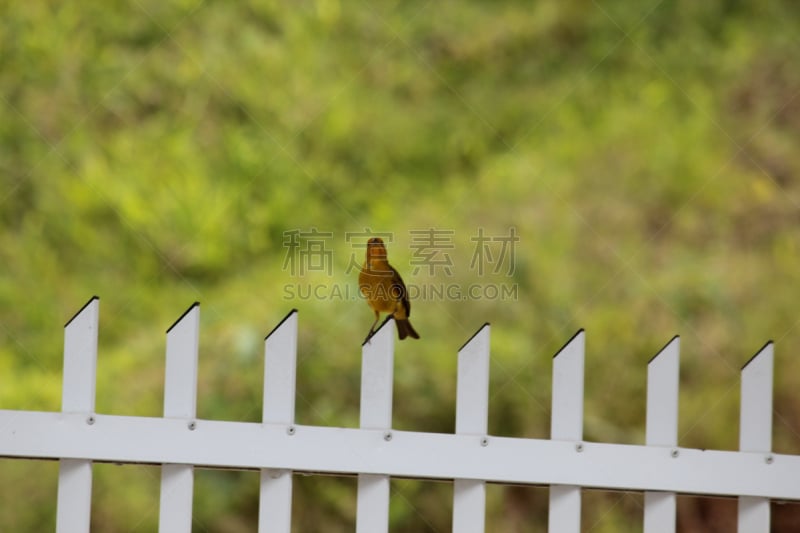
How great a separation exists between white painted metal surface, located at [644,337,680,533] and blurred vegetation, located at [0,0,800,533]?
1961 millimetres

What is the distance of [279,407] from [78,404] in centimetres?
32

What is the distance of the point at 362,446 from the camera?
1512 mm

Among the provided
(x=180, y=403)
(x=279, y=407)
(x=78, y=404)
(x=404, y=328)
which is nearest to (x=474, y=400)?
(x=279, y=407)

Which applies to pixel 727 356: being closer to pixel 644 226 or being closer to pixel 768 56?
pixel 644 226

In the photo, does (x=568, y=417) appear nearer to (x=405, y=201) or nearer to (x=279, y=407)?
(x=279, y=407)

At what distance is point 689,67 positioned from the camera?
4629 millimetres

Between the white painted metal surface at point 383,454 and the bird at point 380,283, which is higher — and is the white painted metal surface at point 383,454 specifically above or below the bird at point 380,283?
below

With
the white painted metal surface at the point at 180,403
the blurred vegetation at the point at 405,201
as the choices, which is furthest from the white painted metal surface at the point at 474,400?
the blurred vegetation at the point at 405,201

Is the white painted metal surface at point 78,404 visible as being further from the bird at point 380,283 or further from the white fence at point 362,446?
the bird at point 380,283

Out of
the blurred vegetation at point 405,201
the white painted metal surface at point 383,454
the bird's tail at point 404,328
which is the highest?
the blurred vegetation at point 405,201

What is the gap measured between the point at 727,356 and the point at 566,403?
102 inches

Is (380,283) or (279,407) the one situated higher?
(380,283)

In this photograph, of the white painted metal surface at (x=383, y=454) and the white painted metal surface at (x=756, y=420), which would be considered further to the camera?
the white painted metal surface at (x=756, y=420)

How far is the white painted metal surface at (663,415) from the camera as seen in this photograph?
1.66 metres
